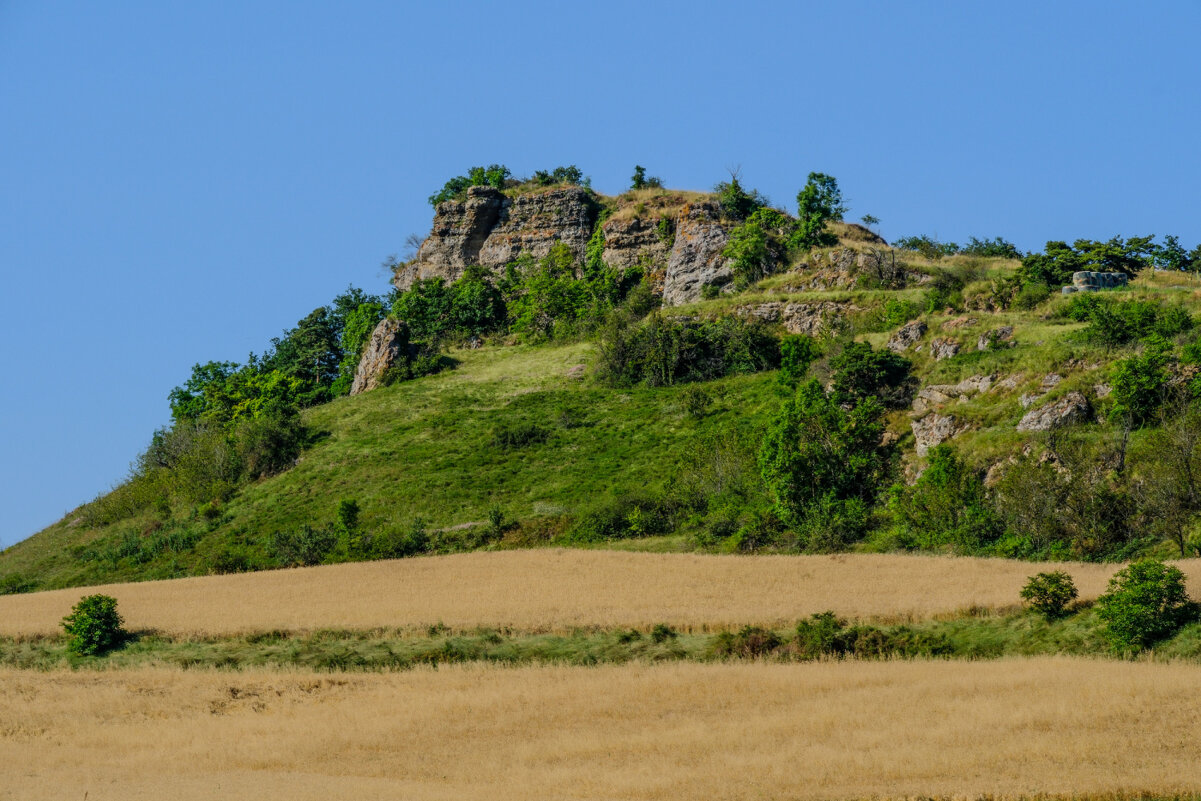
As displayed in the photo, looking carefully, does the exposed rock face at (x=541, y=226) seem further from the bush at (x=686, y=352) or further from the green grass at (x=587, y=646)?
the green grass at (x=587, y=646)

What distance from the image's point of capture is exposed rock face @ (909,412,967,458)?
251ft

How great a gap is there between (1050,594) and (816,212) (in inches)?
3342

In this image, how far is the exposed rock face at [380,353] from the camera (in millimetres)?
119500

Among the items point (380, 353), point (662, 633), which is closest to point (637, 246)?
point (380, 353)

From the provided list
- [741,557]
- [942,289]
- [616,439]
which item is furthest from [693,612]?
[942,289]

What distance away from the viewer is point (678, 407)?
320 feet

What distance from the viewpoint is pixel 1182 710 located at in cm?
3031

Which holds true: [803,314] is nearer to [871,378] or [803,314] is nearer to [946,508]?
[871,378]

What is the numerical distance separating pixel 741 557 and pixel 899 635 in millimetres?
19928

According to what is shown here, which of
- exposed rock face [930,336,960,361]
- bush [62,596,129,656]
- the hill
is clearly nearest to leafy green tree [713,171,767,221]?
the hill

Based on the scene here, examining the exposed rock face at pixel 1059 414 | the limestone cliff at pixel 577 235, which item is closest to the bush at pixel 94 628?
the exposed rock face at pixel 1059 414

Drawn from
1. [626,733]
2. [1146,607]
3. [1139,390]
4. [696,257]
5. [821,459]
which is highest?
[696,257]

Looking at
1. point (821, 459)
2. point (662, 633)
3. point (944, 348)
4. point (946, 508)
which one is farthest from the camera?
→ point (944, 348)

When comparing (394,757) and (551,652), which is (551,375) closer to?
(551,652)
